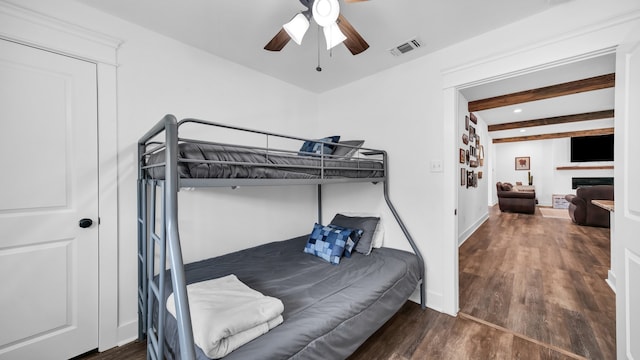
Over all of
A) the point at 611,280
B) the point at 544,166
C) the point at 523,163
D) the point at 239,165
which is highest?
the point at 523,163

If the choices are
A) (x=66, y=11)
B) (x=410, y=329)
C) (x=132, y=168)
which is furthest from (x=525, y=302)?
(x=66, y=11)

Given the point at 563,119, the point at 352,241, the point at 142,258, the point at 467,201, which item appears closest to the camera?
the point at 142,258

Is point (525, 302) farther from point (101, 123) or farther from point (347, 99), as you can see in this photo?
point (101, 123)

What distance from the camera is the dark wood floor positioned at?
165 centimetres

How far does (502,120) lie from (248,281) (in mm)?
6574

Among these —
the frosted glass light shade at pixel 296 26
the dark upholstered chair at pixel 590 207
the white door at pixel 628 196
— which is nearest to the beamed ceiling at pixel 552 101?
the white door at pixel 628 196

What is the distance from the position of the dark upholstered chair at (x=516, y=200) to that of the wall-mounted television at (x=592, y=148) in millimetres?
2496

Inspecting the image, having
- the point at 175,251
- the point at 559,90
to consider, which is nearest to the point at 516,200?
the point at 559,90

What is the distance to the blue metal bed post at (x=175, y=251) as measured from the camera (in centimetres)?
90

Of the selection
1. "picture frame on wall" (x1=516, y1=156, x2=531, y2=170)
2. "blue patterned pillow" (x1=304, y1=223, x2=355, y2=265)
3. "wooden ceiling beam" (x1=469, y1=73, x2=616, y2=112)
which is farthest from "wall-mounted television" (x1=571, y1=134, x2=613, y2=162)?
"blue patterned pillow" (x1=304, y1=223, x2=355, y2=265)

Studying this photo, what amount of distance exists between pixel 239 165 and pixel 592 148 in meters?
10.3

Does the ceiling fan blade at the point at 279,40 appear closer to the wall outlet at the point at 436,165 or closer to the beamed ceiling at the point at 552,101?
the wall outlet at the point at 436,165

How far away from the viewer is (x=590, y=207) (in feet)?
16.4

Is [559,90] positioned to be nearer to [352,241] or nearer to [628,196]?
Result: [628,196]
